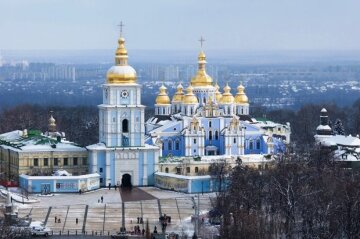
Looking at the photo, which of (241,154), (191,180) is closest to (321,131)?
(241,154)

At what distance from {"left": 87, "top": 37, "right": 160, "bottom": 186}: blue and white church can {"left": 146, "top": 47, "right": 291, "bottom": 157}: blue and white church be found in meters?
3.23

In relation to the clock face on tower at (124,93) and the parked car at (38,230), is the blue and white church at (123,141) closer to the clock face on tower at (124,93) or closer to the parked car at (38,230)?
the clock face on tower at (124,93)

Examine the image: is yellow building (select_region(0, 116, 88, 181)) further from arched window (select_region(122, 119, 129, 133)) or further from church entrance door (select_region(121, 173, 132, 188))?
arched window (select_region(122, 119, 129, 133))

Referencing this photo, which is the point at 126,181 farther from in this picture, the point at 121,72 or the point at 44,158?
the point at 121,72

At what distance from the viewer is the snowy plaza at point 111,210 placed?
32.9 m

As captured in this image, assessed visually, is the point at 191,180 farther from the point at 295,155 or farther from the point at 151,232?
the point at 151,232

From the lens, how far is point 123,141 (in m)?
42.3

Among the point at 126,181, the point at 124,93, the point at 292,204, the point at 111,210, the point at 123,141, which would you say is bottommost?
the point at 111,210

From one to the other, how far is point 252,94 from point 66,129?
88041mm

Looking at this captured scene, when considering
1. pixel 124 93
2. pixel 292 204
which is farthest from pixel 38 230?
pixel 124 93

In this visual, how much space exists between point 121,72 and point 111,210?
754 cm

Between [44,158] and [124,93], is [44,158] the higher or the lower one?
the lower one

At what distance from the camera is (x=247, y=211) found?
2981cm

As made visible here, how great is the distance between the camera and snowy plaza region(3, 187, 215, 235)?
108ft
